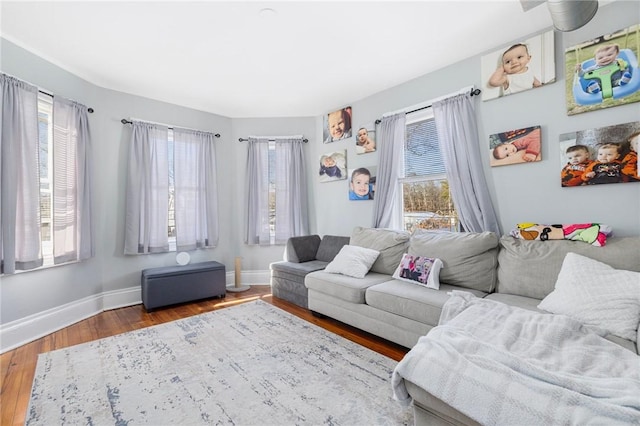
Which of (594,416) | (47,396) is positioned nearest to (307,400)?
(594,416)

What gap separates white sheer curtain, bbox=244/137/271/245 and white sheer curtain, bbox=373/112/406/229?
1.80 meters

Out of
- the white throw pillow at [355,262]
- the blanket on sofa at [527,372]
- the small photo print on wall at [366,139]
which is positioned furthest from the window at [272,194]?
the blanket on sofa at [527,372]

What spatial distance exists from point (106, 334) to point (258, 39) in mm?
3112

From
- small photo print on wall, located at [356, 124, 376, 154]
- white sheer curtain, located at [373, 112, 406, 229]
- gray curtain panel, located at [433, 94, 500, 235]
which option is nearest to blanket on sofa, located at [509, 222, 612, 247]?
gray curtain panel, located at [433, 94, 500, 235]

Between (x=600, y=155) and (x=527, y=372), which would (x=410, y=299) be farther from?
(x=600, y=155)

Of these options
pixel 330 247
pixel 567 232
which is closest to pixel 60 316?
pixel 330 247

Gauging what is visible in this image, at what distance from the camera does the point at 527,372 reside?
1.15 metres

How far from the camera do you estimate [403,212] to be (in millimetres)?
3551

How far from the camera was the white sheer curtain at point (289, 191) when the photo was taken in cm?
451

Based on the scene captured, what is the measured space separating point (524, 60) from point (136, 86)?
4.16 meters

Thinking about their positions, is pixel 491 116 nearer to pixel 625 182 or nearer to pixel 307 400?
pixel 625 182

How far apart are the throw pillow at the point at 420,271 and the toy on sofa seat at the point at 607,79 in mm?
1717

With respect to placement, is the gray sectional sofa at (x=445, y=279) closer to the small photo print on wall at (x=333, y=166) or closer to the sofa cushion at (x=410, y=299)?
the sofa cushion at (x=410, y=299)

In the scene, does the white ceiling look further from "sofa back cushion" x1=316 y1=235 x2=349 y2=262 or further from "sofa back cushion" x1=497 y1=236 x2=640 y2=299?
"sofa back cushion" x1=316 y1=235 x2=349 y2=262
